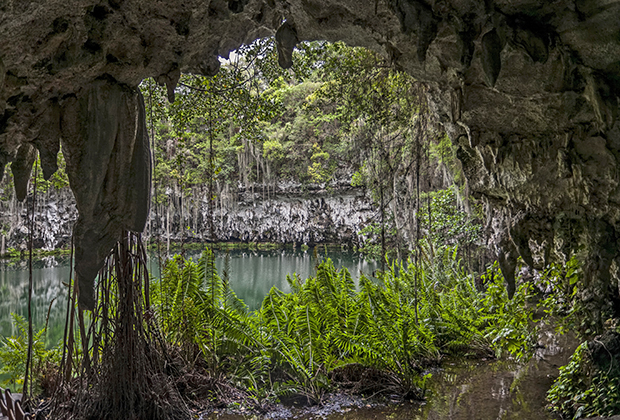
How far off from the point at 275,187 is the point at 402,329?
19499 mm

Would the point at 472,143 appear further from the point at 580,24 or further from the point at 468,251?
the point at 468,251

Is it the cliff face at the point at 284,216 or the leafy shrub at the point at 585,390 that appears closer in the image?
the leafy shrub at the point at 585,390

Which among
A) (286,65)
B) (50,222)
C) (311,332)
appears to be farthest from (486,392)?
(50,222)

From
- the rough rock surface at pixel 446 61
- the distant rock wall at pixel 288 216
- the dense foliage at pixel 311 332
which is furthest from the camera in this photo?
the distant rock wall at pixel 288 216

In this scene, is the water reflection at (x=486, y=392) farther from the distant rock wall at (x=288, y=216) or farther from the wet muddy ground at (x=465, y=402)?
the distant rock wall at (x=288, y=216)

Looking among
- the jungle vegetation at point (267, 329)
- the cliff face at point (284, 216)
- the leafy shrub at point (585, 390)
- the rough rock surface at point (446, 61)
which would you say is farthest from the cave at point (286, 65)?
the cliff face at point (284, 216)

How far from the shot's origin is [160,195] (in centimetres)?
1889

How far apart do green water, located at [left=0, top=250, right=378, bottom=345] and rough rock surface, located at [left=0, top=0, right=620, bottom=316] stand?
3.32 metres

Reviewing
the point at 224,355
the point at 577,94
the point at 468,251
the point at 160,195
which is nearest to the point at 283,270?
the point at 160,195

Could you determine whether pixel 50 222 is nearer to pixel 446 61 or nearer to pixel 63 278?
pixel 63 278

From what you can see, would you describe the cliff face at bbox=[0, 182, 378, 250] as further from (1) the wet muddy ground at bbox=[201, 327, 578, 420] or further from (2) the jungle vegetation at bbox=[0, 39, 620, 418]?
(1) the wet muddy ground at bbox=[201, 327, 578, 420]

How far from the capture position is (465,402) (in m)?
3.85

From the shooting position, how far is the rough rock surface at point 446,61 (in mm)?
2129

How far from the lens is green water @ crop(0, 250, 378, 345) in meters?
9.66
